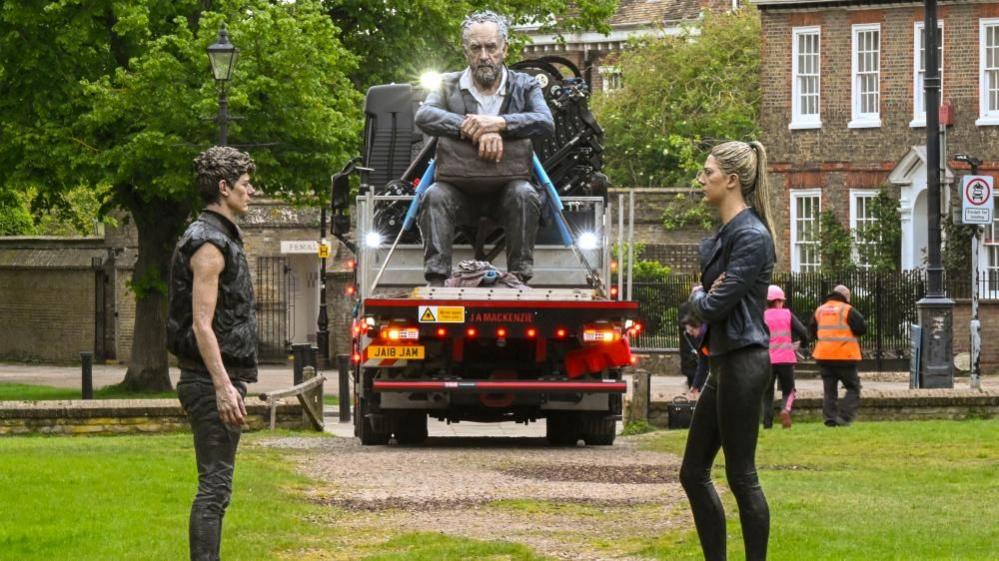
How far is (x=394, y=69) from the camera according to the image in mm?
35594

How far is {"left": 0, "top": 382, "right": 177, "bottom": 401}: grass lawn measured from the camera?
109 ft

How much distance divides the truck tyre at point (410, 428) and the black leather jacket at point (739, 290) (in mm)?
11241

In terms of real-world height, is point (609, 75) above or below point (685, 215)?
above

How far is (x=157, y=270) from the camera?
34062 mm

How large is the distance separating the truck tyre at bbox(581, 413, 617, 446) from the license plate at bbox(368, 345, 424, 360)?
226 cm

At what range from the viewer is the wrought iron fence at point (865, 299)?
4059 centimetres

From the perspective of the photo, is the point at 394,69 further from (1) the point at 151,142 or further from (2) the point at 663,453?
(2) the point at 663,453

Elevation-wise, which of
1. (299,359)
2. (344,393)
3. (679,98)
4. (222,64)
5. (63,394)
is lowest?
(63,394)

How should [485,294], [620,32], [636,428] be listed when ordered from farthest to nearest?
[620,32] < [636,428] < [485,294]

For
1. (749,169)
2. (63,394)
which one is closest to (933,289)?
(63,394)

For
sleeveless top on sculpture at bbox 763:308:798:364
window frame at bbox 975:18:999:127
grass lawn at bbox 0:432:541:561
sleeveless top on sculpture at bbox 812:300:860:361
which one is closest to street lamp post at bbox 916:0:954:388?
sleeveless top on sculpture at bbox 812:300:860:361

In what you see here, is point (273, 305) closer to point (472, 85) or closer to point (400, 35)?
point (400, 35)

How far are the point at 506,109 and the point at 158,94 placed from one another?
1284 centimetres

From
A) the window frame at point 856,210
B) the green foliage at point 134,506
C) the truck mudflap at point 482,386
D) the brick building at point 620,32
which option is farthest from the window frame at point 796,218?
the green foliage at point 134,506
